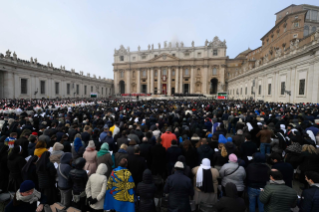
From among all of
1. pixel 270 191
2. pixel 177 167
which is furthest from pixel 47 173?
pixel 270 191

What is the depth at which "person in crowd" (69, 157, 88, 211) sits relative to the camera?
11.4 feet

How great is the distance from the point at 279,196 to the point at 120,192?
2912mm

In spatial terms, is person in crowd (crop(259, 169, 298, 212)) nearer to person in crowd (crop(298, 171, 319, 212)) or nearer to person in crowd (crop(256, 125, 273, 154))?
person in crowd (crop(298, 171, 319, 212))

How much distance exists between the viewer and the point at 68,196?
388 centimetres

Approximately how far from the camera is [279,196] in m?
2.79

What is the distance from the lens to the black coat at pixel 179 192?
3.26m

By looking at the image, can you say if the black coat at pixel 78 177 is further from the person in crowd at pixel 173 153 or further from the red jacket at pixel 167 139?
the red jacket at pixel 167 139

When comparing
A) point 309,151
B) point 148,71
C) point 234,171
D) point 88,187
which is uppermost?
point 148,71

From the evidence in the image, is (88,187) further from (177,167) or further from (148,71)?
(148,71)

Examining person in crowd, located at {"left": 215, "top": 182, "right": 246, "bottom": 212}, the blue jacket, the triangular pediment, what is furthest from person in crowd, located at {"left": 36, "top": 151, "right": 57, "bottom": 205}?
the triangular pediment

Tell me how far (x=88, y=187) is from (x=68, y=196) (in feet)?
2.93

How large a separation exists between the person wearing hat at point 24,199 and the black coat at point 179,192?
2.28 m

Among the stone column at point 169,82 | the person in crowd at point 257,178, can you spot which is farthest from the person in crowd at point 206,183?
the stone column at point 169,82

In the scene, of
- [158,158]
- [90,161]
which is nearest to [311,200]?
[158,158]
